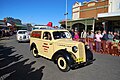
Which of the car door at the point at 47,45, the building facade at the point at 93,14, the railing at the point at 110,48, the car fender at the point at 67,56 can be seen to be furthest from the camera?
the building facade at the point at 93,14

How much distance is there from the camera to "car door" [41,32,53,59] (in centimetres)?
767

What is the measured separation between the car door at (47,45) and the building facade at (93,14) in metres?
10.5

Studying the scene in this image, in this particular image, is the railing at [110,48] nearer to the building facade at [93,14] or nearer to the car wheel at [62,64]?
the building facade at [93,14]

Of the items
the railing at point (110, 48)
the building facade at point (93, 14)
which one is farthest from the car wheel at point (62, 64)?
the building facade at point (93, 14)

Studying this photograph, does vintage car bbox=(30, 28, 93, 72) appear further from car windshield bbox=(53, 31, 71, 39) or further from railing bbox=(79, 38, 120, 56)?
railing bbox=(79, 38, 120, 56)

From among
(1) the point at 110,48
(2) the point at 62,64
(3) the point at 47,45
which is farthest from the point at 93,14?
(2) the point at 62,64

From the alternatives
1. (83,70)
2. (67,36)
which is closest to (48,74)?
(83,70)

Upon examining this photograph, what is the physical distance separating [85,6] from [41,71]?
2972 centimetres

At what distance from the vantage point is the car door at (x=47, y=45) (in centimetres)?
767

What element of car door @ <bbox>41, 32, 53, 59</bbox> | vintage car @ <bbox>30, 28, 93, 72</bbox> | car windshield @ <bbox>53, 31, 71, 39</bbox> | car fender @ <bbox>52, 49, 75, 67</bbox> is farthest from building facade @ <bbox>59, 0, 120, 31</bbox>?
car fender @ <bbox>52, 49, 75, 67</bbox>

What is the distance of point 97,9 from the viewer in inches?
1204

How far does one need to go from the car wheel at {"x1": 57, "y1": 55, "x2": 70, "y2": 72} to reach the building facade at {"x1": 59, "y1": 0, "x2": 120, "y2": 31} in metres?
11.4

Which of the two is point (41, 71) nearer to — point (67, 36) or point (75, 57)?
point (75, 57)

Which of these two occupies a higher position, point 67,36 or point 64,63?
point 67,36
